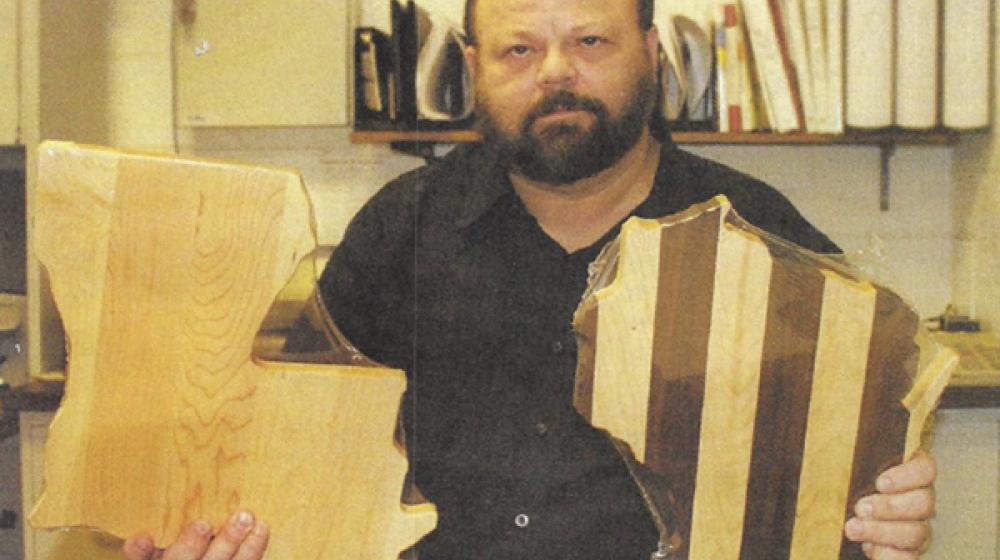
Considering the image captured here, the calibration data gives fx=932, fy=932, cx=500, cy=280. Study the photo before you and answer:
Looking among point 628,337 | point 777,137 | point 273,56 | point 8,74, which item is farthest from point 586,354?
point 8,74

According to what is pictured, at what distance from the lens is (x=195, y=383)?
555 mm

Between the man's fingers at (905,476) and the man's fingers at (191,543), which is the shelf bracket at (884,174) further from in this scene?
the man's fingers at (191,543)

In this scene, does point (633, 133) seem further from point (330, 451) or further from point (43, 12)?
point (43, 12)

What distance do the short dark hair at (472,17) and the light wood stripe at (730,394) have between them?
160mm

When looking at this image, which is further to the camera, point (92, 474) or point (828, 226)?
point (828, 226)

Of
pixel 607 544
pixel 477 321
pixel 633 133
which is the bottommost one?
pixel 607 544

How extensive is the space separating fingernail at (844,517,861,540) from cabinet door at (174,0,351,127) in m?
0.45

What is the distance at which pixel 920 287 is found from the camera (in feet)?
2.16

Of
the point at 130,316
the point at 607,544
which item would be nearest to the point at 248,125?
the point at 130,316

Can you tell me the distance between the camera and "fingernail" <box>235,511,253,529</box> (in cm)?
57

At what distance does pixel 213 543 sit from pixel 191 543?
0.01 metres

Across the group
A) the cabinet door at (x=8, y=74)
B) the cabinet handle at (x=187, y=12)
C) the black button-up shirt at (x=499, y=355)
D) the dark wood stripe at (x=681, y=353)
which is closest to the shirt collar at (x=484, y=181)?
the black button-up shirt at (x=499, y=355)

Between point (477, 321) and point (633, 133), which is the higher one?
point (633, 133)

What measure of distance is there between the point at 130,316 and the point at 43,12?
1.03 feet
